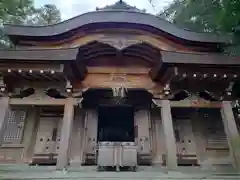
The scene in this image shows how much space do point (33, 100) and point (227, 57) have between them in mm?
5325

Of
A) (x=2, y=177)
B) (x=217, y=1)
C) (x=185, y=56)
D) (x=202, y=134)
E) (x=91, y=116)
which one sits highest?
(x=217, y=1)

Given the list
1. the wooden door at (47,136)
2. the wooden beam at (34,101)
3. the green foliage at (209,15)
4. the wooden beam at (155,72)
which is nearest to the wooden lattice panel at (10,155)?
the wooden door at (47,136)

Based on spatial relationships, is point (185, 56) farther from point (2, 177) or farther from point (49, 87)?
point (2, 177)

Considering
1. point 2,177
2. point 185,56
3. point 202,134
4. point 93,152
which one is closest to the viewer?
point 2,177

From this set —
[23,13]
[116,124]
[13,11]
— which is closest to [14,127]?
[116,124]

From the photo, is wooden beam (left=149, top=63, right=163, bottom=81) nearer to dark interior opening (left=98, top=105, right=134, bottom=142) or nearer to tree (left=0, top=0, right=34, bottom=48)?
dark interior opening (left=98, top=105, right=134, bottom=142)

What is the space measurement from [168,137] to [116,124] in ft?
11.8

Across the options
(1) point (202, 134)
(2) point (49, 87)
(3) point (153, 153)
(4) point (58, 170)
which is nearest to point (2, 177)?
(4) point (58, 170)

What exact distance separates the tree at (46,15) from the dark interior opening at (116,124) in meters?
8.33

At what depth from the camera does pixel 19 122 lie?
7.75 meters

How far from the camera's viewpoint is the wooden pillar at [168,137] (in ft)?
20.0

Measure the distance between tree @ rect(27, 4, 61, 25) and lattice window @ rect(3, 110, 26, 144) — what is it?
28.2 ft

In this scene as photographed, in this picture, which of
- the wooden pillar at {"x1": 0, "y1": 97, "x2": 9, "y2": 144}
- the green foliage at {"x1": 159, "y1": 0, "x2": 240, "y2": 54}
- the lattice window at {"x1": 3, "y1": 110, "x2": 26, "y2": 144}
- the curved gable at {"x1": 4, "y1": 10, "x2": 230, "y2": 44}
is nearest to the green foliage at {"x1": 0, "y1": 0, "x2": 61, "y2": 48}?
the curved gable at {"x1": 4, "y1": 10, "x2": 230, "y2": 44}

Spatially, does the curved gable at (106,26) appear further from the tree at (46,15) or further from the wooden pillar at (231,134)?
the tree at (46,15)
